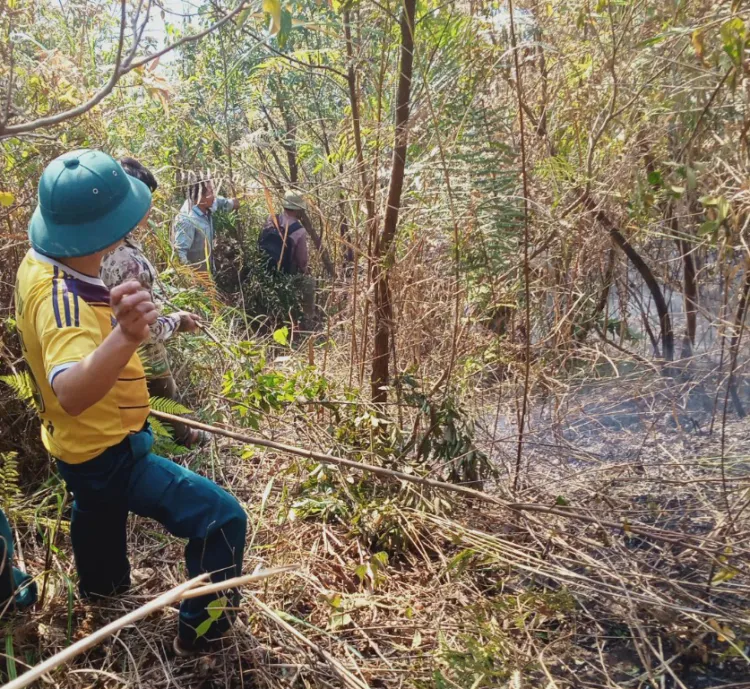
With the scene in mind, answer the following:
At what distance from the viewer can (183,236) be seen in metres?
3.99

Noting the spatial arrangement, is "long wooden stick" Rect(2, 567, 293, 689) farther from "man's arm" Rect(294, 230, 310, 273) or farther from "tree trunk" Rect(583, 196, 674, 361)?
"man's arm" Rect(294, 230, 310, 273)

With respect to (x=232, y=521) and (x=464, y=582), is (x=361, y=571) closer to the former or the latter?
(x=464, y=582)

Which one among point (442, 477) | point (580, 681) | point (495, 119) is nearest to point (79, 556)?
point (442, 477)

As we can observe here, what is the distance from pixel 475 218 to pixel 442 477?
40.0 inches

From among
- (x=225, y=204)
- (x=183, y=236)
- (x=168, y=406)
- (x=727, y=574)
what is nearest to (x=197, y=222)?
(x=183, y=236)

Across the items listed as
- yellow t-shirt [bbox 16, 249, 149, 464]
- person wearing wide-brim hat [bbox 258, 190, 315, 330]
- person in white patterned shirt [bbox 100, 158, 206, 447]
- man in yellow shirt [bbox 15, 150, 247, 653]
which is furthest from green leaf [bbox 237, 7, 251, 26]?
person wearing wide-brim hat [bbox 258, 190, 315, 330]

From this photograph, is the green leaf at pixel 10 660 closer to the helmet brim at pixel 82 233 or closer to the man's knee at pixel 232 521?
the man's knee at pixel 232 521

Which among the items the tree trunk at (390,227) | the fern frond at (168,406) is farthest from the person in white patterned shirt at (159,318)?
the tree trunk at (390,227)

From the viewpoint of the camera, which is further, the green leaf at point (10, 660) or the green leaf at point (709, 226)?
the green leaf at point (709, 226)

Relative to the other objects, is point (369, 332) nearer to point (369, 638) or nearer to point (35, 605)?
point (369, 638)

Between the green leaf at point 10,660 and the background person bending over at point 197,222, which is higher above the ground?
the background person bending over at point 197,222

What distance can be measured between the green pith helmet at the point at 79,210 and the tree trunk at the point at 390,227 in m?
1.01

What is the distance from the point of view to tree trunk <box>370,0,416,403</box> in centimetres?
215

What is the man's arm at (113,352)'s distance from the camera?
4.26 ft
